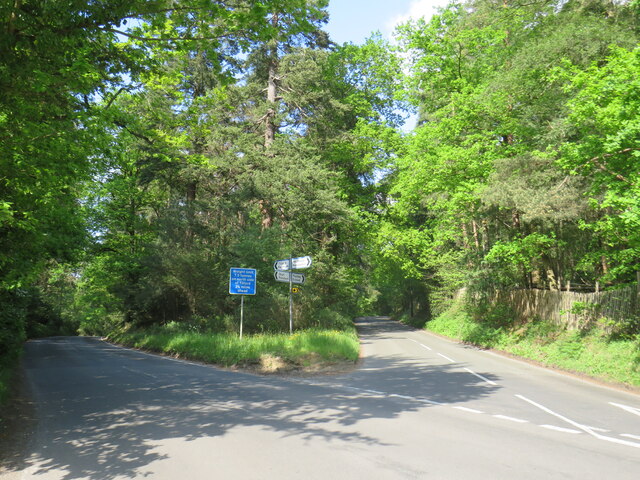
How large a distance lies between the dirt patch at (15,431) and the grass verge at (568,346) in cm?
1308

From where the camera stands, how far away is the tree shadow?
18.0 ft

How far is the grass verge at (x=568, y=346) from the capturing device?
11.3m

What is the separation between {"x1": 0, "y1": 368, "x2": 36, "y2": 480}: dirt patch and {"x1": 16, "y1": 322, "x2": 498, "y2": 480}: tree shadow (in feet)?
0.61

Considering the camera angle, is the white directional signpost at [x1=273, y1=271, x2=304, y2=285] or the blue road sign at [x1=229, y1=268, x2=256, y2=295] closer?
the white directional signpost at [x1=273, y1=271, x2=304, y2=285]

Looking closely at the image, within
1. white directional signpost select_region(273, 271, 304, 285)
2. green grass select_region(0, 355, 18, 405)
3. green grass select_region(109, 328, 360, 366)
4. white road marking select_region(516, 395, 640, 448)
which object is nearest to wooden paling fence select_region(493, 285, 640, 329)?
white road marking select_region(516, 395, 640, 448)

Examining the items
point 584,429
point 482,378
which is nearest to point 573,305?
point 482,378

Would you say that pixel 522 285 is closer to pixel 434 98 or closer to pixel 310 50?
pixel 434 98

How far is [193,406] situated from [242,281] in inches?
323

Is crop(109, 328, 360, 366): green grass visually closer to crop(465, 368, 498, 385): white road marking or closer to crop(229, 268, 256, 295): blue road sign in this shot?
crop(229, 268, 256, 295): blue road sign

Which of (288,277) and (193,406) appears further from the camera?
(288,277)

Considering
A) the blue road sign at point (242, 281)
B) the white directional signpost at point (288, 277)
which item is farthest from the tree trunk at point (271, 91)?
the white directional signpost at point (288, 277)

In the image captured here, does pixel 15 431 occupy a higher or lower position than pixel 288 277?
lower

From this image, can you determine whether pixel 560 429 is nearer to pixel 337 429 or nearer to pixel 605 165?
pixel 337 429

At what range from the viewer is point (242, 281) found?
15.9m
